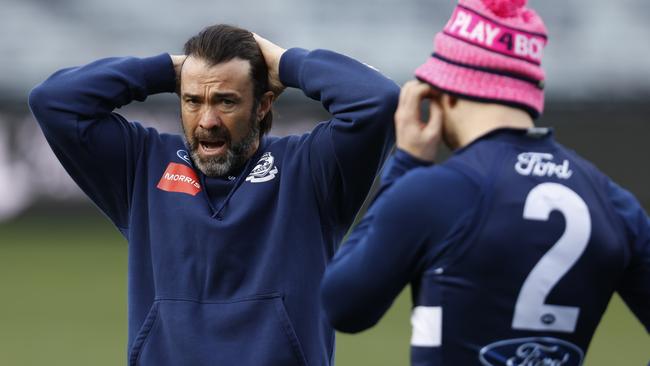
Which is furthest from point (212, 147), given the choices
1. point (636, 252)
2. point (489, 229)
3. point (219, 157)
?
point (636, 252)

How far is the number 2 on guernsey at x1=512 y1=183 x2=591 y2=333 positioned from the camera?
2.80 meters

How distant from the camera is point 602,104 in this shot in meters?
13.2

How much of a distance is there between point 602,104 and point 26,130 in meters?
6.18

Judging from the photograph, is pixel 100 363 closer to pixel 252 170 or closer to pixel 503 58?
pixel 252 170

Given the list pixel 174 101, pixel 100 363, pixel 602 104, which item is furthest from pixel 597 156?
pixel 100 363

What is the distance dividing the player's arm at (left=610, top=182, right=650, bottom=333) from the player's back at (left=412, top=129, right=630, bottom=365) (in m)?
0.03

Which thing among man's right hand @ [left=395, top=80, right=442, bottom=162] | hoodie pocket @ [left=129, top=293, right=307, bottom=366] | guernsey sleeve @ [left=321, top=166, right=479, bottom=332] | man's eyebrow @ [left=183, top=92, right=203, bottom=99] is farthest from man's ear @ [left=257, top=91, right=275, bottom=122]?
guernsey sleeve @ [left=321, top=166, right=479, bottom=332]

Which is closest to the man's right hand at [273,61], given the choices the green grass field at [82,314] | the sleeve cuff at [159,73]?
the sleeve cuff at [159,73]

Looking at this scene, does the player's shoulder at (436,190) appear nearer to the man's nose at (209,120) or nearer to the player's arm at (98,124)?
the man's nose at (209,120)

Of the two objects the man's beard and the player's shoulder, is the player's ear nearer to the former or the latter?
the player's shoulder

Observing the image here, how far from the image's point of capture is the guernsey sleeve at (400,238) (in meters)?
2.78

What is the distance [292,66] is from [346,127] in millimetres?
326

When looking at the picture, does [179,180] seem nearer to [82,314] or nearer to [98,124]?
[98,124]

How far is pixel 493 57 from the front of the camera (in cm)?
288
